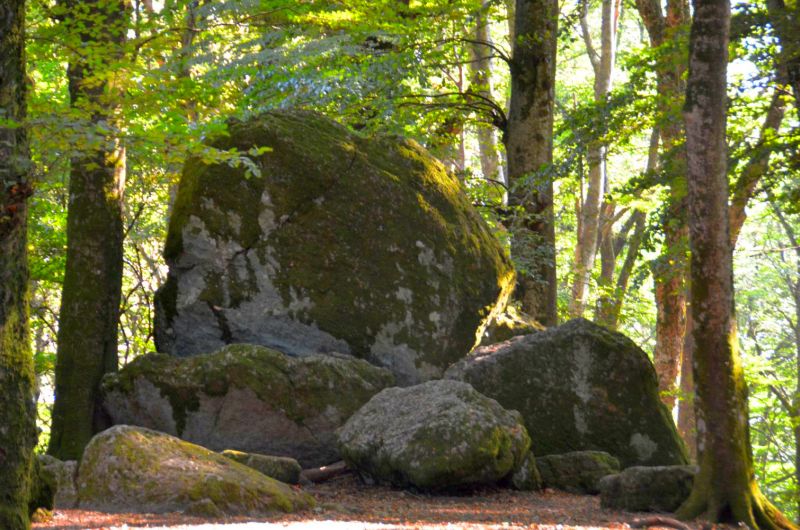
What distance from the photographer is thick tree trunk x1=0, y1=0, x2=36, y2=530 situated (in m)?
4.70

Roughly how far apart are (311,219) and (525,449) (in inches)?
156

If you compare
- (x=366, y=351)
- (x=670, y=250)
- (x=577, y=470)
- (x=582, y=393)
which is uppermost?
(x=670, y=250)

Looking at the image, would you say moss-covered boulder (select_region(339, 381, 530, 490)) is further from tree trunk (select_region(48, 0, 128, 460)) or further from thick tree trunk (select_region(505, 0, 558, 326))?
thick tree trunk (select_region(505, 0, 558, 326))

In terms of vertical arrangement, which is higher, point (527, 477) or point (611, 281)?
point (611, 281)

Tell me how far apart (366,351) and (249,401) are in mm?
1719

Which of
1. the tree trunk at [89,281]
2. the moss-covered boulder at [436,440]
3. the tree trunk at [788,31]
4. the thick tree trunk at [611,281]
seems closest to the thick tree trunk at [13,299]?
the moss-covered boulder at [436,440]

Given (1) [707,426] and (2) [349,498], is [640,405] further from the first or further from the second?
(2) [349,498]

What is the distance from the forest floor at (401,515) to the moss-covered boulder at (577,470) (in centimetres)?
16

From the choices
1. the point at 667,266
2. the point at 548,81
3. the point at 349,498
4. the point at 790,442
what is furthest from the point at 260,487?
the point at 790,442

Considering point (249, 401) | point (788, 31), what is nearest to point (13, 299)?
point (249, 401)

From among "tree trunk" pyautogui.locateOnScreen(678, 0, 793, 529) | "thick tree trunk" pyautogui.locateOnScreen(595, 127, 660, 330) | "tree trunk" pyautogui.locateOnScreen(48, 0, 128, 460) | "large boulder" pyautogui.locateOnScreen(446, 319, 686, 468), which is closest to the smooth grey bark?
"thick tree trunk" pyautogui.locateOnScreen(595, 127, 660, 330)

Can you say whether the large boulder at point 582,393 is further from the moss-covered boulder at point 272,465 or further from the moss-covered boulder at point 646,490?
the moss-covered boulder at point 272,465

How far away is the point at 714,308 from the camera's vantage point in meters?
7.19

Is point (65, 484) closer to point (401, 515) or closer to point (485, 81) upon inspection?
point (401, 515)
